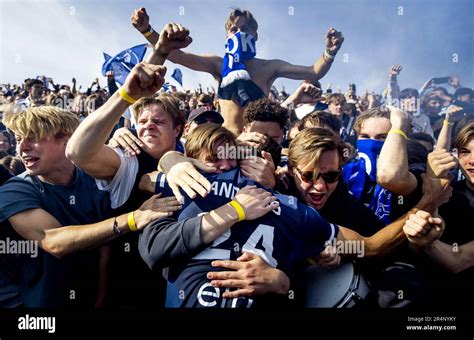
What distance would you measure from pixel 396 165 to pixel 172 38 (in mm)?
1254

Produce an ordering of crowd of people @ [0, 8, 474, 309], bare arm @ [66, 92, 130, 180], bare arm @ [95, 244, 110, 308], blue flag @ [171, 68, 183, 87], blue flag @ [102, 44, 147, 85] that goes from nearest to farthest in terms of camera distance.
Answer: bare arm @ [66, 92, 130, 180] < crowd of people @ [0, 8, 474, 309] < bare arm @ [95, 244, 110, 308] < blue flag @ [102, 44, 147, 85] < blue flag @ [171, 68, 183, 87]

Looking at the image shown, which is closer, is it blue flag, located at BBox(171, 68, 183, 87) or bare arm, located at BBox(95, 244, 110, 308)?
bare arm, located at BBox(95, 244, 110, 308)

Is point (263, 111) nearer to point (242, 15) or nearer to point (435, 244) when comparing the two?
point (242, 15)

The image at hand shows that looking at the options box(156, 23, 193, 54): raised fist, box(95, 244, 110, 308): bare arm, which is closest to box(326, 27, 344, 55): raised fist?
box(156, 23, 193, 54): raised fist

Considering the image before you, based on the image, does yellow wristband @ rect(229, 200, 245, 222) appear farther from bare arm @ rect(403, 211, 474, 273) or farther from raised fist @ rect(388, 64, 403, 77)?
raised fist @ rect(388, 64, 403, 77)

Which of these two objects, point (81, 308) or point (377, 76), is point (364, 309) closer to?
point (377, 76)

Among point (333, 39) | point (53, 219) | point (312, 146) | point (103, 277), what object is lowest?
point (103, 277)

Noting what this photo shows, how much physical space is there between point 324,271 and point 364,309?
0.32 metres

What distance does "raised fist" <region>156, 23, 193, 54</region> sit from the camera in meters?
1.92

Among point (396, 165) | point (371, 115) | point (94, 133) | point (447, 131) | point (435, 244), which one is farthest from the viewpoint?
point (447, 131)

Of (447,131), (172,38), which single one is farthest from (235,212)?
(447,131)

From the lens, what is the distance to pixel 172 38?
1.93 meters

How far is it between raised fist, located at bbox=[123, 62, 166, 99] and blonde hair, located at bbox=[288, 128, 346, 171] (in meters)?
0.74

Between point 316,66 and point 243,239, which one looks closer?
point 243,239
